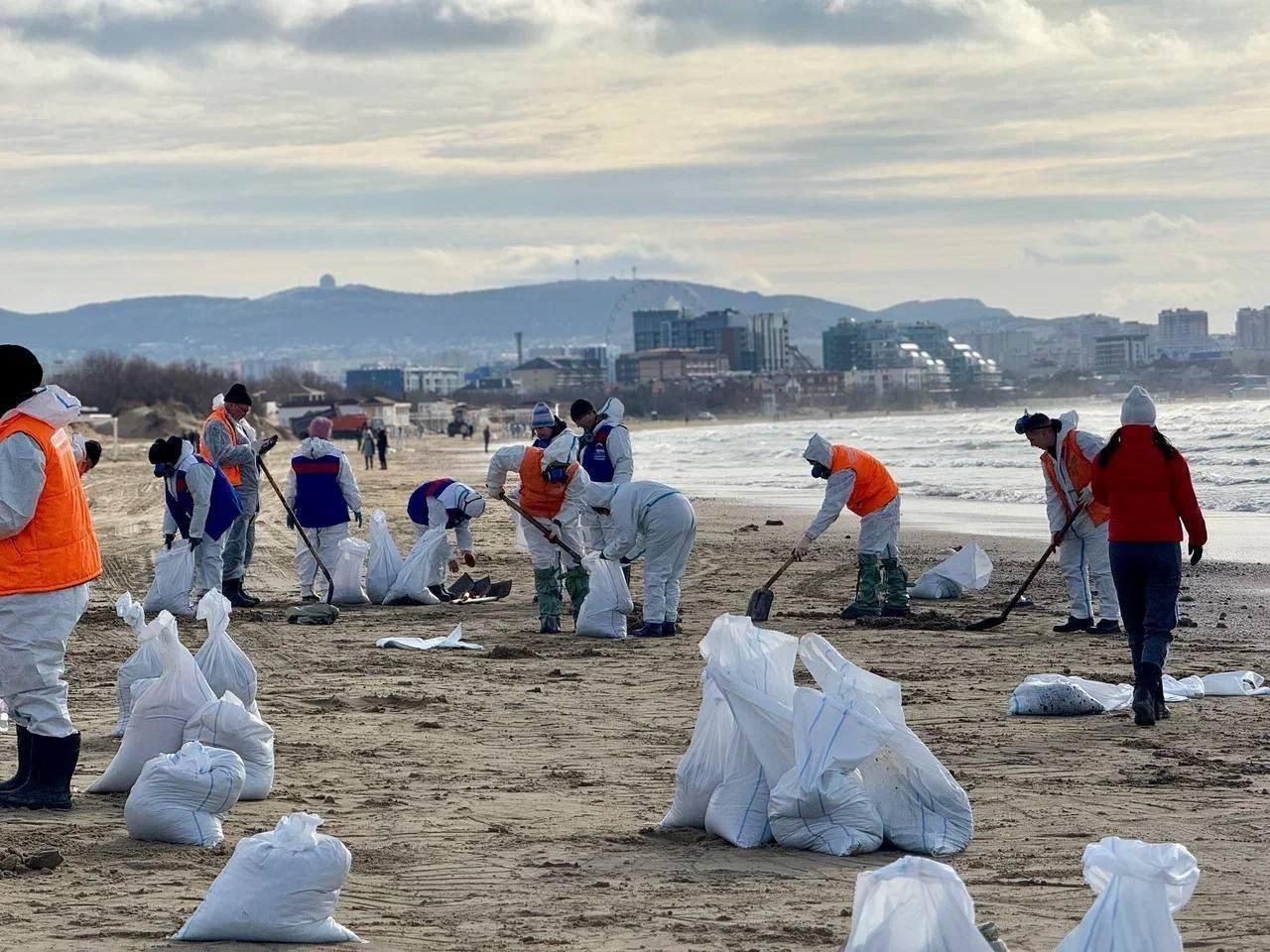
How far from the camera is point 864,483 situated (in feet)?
40.1

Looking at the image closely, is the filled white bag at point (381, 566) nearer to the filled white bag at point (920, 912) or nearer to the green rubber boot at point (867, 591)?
the green rubber boot at point (867, 591)

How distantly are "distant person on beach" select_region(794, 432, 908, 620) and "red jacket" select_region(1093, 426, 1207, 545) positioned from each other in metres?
3.72

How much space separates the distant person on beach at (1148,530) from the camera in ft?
26.7

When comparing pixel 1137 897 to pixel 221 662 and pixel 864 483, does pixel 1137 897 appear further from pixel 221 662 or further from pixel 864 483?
pixel 864 483

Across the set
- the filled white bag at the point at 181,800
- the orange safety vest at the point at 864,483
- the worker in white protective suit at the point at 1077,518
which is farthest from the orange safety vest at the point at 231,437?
the filled white bag at the point at 181,800

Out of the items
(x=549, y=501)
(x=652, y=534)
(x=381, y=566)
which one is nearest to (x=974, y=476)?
(x=381, y=566)

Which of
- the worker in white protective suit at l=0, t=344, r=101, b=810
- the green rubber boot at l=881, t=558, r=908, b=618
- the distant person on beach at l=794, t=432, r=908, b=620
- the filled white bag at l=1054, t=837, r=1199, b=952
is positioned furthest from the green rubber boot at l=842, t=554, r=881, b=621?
the filled white bag at l=1054, t=837, r=1199, b=952

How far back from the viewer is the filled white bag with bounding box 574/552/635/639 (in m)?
11.5

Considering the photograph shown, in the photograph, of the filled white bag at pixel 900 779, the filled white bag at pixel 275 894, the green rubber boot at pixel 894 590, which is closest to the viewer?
the filled white bag at pixel 275 894

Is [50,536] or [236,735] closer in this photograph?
[50,536]

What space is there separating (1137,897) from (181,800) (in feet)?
10.9

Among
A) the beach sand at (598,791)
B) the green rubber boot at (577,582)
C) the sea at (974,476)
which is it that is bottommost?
the sea at (974,476)

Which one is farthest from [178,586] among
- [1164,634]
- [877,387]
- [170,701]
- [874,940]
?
[877,387]

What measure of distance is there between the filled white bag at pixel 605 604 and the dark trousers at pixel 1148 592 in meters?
3.95
